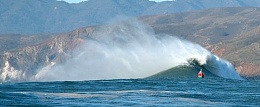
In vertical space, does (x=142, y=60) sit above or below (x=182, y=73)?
above

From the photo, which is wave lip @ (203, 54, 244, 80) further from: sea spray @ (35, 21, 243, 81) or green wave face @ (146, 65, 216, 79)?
green wave face @ (146, 65, 216, 79)

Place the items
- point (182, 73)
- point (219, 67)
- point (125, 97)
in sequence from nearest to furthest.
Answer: point (125, 97) → point (182, 73) → point (219, 67)

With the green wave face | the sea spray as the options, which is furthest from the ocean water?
the sea spray

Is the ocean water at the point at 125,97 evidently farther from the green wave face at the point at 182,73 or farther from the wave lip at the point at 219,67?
the wave lip at the point at 219,67

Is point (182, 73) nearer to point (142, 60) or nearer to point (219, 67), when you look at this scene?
point (142, 60)

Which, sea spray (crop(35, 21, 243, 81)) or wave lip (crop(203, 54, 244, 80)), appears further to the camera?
wave lip (crop(203, 54, 244, 80))

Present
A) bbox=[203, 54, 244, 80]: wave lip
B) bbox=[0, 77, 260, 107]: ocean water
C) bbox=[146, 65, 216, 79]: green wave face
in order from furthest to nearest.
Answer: bbox=[203, 54, 244, 80]: wave lip < bbox=[146, 65, 216, 79]: green wave face < bbox=[0, 77, 260, 107]: ocean water

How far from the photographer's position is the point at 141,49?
114812 millimetres

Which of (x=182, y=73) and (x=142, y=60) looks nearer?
(x=182, y=73)

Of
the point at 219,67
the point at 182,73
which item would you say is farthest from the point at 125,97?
the point at 219,67

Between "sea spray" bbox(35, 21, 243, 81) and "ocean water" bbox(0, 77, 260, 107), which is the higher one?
"ocean water" bbox(0, 77, 260, 107)

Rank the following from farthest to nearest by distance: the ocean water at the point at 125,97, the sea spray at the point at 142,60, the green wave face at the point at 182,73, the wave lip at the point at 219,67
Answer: the wave lip at the point at 219,67 < the sea spray at the point at 142,60 < the green wave face at the point at 182,73 < the ocean water at the point at 125,97

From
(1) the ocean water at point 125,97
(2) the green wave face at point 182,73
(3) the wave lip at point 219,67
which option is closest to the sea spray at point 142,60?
(3) the wave lip at point 219,67

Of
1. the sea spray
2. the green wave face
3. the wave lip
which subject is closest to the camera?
the green wave face
